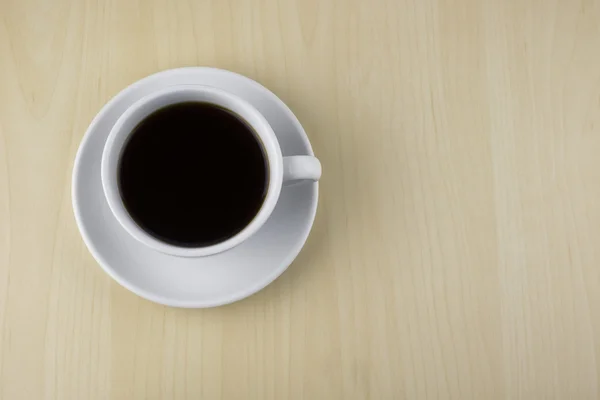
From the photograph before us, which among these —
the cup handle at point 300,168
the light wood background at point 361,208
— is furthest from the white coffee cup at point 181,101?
the light wood background at point 361,208

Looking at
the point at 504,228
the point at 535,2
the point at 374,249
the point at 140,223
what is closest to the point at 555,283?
the point at 504,228

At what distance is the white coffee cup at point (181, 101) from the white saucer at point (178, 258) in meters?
0.06

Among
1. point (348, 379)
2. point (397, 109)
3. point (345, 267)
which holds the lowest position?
point (348, 379)

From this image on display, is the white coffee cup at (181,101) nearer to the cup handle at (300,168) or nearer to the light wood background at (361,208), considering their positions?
the cup handle at (300,168)

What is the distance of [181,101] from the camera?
0.49 metres

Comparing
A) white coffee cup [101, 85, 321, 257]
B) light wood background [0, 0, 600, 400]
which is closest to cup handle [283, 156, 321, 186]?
white coffee cup [101, 85, 321, 257]

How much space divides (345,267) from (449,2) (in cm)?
31

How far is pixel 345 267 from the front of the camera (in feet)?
1.91

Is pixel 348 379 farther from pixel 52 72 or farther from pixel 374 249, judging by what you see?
pixel 52 72

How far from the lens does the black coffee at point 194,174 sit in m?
0.50

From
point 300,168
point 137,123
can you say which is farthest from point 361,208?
point 137,123

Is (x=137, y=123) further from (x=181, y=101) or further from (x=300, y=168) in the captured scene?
(x=300, y=168)

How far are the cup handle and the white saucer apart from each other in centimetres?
6

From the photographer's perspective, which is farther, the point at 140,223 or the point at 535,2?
the point at 535,2
